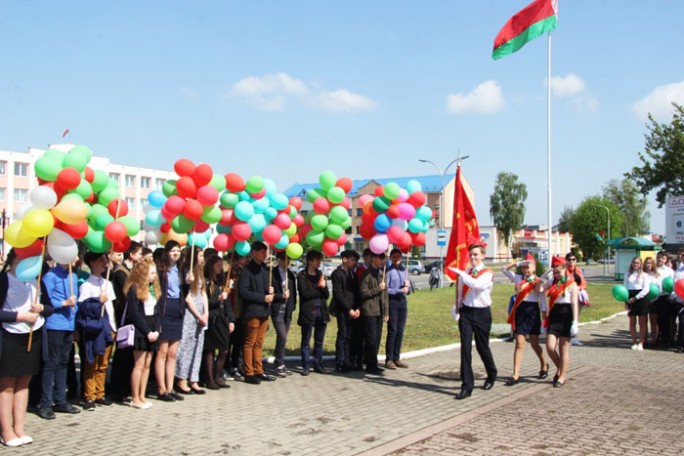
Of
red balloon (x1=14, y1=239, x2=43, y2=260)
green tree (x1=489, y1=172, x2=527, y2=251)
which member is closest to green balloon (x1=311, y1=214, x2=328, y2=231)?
red balloon (x1=14, y1=239, x2=43, y2=260)

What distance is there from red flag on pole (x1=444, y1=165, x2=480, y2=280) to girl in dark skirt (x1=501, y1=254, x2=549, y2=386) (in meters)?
0.62

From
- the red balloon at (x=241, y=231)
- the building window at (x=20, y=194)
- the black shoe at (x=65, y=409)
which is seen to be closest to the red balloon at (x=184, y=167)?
the red balloon at (x=241, y=231)

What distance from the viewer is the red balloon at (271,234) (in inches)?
348

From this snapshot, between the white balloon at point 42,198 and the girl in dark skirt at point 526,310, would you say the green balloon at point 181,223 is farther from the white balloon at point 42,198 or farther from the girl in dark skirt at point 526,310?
the girl in dark skirt at point 526,310

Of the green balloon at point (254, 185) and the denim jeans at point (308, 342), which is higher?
the green balloon at point (254, 185)

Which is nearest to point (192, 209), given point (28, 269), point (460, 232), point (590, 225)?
point (28, 269)

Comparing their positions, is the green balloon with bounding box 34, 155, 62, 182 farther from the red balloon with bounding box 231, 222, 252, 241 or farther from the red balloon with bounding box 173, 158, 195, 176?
the red balloon with bounding box 231, 222, 252, 241

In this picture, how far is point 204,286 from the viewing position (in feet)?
26.4

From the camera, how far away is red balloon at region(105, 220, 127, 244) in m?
7.00

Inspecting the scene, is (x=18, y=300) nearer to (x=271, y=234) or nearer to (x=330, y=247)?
(x=271, y=234)

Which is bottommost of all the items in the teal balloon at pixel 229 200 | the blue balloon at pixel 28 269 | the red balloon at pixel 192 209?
the blue balloon at pixel 28 269

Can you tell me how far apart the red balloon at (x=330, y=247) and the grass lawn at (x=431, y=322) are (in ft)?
8.50

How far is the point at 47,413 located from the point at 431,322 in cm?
1187

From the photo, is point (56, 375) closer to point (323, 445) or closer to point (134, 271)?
point (134, 271)
